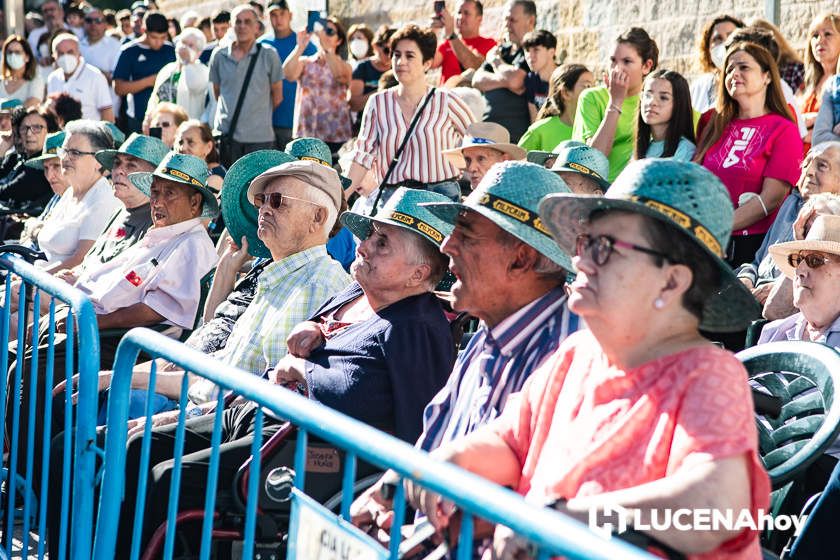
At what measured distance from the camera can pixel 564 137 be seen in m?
7.98

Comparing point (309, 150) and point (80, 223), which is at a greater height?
point (309, 150)

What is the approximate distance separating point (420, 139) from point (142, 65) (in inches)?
237

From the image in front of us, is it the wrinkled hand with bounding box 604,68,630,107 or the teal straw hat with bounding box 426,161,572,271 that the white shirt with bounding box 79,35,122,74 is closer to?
the wrinkled hand with bounding box 604,68,630,107

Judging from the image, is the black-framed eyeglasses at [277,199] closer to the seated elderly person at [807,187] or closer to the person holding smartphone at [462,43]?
the seated elderly person at [807,187]

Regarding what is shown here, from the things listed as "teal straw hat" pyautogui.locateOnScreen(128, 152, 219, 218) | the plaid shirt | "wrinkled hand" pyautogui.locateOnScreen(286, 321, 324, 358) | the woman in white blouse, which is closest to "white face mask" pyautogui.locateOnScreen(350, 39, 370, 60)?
the woman in white blouse

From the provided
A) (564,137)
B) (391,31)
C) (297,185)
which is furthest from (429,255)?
(391,31)

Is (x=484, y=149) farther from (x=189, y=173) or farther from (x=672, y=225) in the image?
Answer: (x=672, y=225)

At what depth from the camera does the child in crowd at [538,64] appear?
Result: 29.5ft

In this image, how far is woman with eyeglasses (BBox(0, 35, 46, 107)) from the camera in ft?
44.7

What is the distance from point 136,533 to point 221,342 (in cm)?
216

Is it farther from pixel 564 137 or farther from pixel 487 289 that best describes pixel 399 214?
pixel 564 137

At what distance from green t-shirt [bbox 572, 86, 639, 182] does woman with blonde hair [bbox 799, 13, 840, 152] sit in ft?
3.38

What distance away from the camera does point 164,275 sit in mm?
6012

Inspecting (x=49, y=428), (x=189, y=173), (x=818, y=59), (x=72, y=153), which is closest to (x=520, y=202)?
(x=49, y=428)
